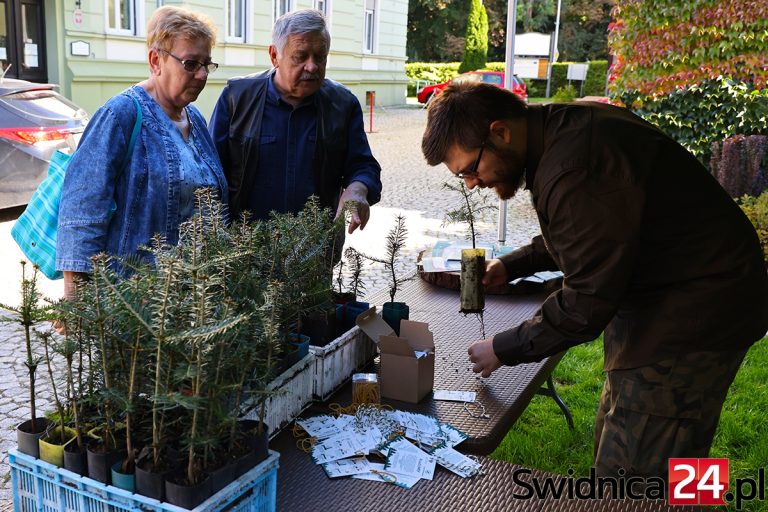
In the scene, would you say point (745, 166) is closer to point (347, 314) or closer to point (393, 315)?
point (393, 315)

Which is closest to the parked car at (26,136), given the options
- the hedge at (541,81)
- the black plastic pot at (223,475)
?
the black plastic pot at (223,475)

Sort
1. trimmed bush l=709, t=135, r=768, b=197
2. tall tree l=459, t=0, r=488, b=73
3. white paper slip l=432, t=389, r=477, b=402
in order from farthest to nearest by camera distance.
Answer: tall tree l=459, t=0, r=488, b=73
trimmed bush l=709, t=135, r=768, b=197
white paper slip l=432, t=389, r=477, b=402

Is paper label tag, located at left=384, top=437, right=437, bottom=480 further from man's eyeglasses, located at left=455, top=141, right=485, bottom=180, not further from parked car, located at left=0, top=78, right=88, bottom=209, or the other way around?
parked car, located at left=0, top=78, right=88, bottom=209

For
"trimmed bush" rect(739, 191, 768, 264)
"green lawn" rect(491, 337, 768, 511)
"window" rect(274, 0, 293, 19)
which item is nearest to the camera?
"green lawn" rect(491, 337, 768, 511)

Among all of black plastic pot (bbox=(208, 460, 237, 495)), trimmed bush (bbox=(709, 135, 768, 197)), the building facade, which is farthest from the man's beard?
the building facade

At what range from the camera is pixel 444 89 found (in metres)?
1.94

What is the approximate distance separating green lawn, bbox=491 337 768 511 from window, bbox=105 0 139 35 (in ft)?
35.8

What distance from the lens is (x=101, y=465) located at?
135 centimetres

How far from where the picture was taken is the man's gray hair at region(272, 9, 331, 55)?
9.09 ft

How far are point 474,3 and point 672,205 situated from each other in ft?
102

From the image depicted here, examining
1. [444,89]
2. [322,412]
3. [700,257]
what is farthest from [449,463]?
[444,89]

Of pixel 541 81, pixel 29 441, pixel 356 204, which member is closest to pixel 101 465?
pixel 29 441

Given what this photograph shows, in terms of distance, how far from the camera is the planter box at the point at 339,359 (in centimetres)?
204

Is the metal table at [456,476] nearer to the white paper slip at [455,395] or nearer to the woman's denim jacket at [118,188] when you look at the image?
the white paper slip at [455,395]
